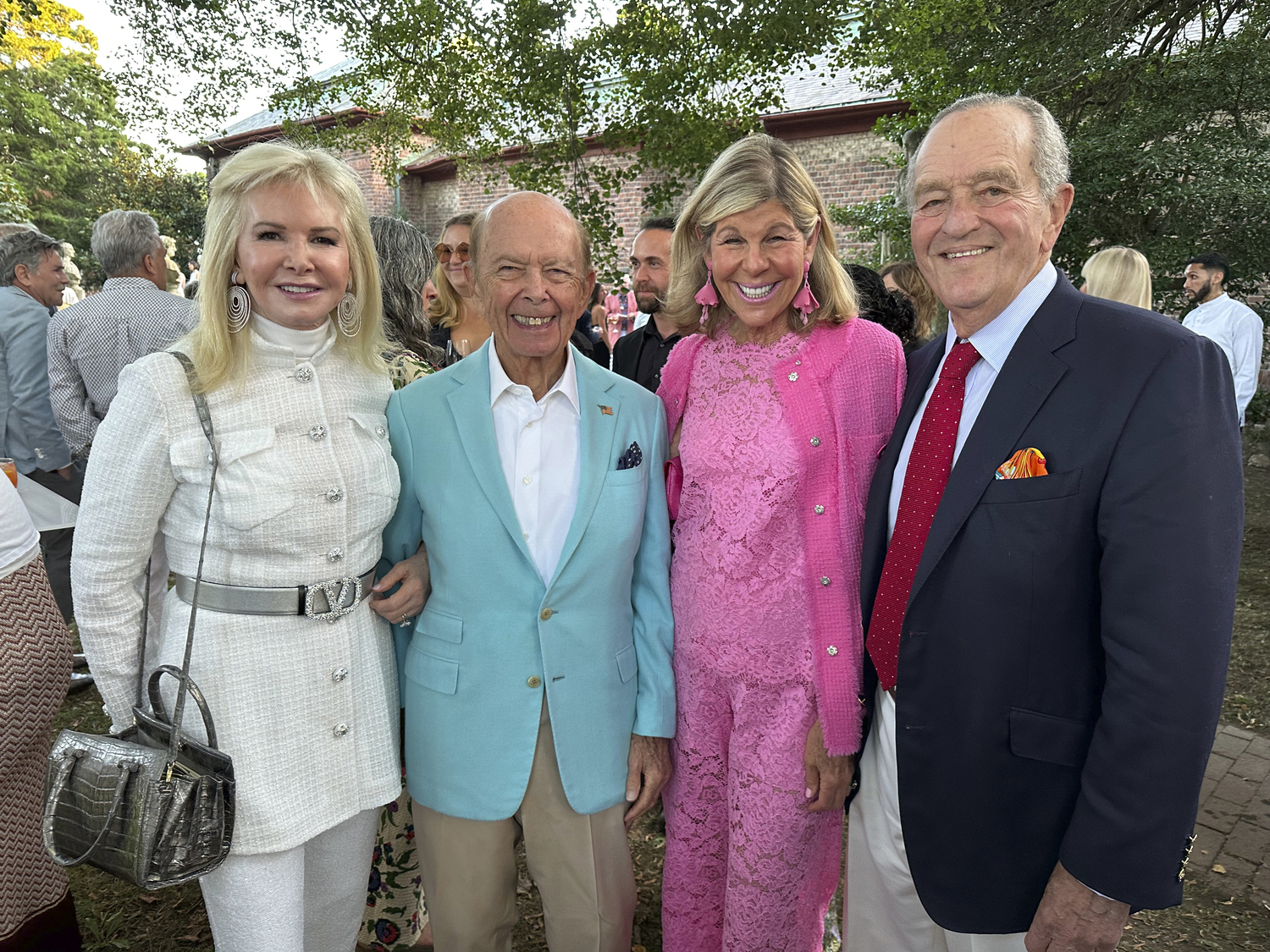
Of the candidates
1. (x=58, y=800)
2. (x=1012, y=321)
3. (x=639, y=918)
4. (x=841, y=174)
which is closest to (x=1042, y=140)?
(x=1012, y=321)

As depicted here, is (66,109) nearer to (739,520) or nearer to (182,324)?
(182,324)

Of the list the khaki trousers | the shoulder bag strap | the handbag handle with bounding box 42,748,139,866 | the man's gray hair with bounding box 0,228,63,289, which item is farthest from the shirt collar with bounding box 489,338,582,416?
the man's gray hair with bounding box 0,228,63,289

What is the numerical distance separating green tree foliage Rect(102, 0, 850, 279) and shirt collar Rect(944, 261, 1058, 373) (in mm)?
4659

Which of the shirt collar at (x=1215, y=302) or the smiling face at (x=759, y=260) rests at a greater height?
the shirt collar at (x=1215, y=302)

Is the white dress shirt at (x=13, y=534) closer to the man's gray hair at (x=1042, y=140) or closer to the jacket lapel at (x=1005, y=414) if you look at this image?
the jacket lapel at (x=1005, y=414)

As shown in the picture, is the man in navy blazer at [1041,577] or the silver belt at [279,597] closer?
the man in navy blazer at [1041,577]

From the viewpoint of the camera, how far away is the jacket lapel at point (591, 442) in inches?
81.2

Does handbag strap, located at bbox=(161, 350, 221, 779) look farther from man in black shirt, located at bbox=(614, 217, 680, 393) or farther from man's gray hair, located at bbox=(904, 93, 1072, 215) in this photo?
man in black shirt, located at bbox=(614, 217, 680, 393)

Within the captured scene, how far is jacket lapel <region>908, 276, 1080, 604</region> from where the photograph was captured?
1.62 metres

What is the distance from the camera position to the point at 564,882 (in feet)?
7.25

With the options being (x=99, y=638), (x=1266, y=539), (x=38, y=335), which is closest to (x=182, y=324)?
(x=38, y=335)

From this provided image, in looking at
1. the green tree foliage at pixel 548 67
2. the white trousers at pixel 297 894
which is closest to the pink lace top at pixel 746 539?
the white trousers at pixel 297 894

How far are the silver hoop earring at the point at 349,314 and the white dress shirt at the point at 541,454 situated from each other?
1.17 ft

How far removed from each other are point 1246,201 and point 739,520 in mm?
8891
